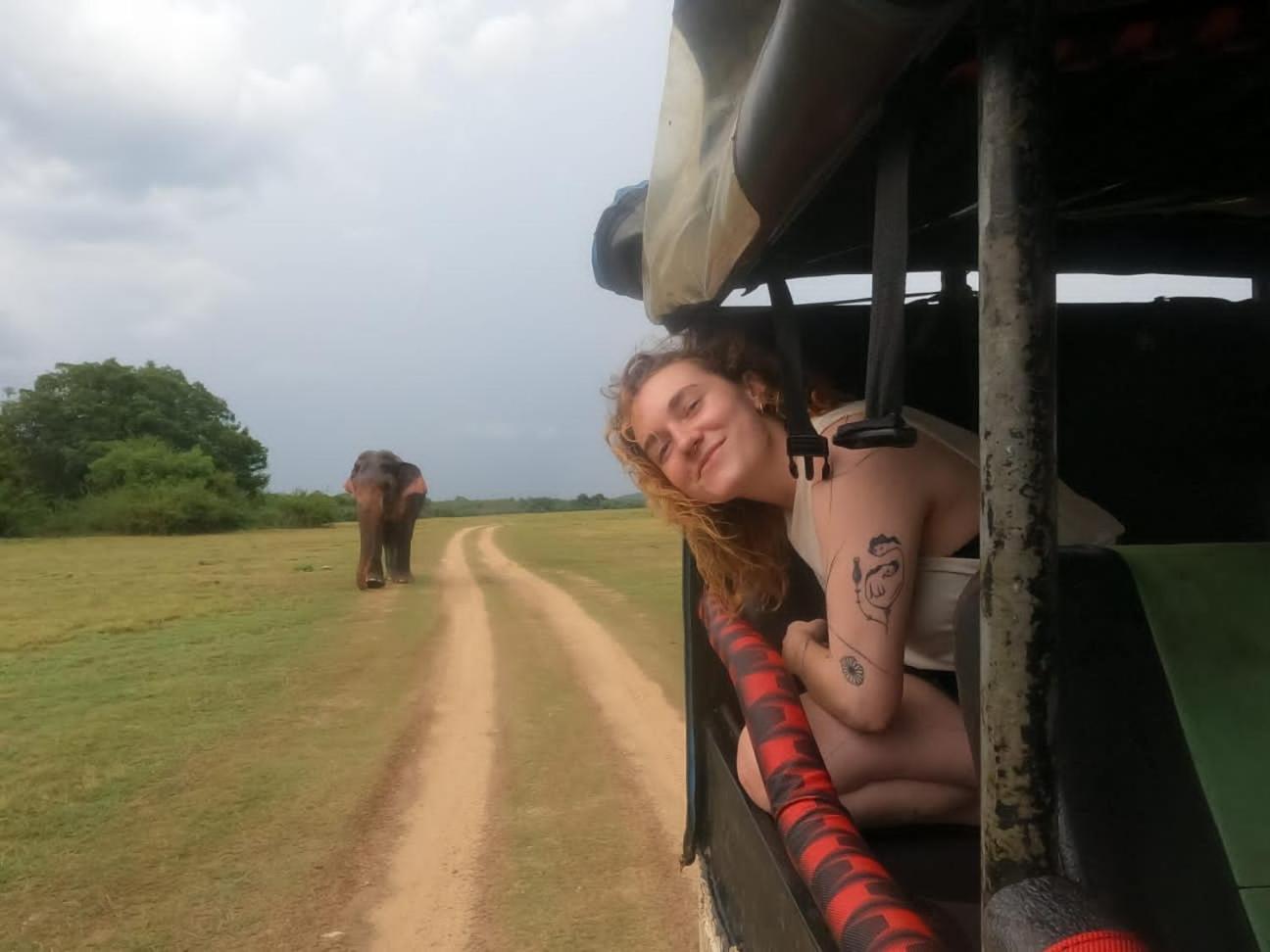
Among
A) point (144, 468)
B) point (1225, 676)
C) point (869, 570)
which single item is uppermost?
point (144, 468)

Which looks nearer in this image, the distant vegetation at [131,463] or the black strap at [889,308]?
the black strap at [889,308]

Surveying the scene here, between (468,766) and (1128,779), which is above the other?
(1128,779)

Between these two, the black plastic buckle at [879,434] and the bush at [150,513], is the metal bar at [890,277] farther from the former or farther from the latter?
the bush at [150,513]

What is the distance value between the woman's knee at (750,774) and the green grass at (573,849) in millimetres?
1288

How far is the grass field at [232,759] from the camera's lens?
3.56 m

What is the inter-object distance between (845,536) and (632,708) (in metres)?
4.62

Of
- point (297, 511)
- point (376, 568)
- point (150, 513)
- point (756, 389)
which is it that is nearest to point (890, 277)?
point (756, 389)

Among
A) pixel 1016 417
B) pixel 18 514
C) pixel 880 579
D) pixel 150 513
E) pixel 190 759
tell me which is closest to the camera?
pixel 1016 417

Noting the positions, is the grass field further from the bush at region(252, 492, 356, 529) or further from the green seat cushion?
the bush at region(252, 492, 356, 529)

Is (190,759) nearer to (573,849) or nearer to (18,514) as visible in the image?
(573,849)

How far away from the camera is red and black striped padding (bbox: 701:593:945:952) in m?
1.48

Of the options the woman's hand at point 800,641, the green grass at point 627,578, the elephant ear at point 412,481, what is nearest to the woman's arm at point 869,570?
the woman's hand at point 800,641

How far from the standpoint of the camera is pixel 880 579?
1785mm

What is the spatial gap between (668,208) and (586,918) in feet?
7.85
